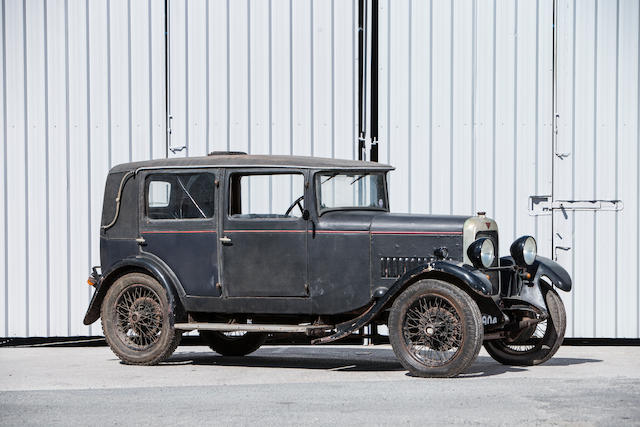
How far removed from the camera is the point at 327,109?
12.3 m

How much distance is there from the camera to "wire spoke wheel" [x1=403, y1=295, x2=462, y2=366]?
880 centimetres

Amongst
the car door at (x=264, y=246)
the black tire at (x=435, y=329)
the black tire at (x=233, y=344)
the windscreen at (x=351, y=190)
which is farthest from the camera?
the black tire at (x=233, y=344)

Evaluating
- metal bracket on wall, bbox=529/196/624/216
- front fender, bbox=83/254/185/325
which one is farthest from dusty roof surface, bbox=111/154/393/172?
metal bracket on wall, bbox=529/196/624/216

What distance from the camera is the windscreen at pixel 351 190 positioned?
31.9 feet

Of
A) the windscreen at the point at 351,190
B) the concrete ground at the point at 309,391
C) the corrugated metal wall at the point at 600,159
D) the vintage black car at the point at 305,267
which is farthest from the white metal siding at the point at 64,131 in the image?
the corrugated metal wall at the point at 600,159

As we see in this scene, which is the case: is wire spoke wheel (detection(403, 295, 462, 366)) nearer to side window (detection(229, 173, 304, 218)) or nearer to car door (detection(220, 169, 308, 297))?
car door (detection(220, 169, 308, 297))

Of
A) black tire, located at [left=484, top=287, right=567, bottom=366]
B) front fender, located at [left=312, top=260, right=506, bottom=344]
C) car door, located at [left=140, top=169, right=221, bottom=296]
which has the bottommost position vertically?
black tire, located at [left=484, top=287, right=567, bottom=366]

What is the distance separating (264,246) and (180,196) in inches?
39.6

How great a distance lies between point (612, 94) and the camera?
12008mm

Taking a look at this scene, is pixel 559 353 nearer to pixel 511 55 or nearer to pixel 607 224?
pixel 607 224

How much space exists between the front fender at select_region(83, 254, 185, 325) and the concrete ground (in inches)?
20.7

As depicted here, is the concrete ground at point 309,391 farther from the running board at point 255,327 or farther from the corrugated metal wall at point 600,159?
the corrugated metal wall at point 600,159

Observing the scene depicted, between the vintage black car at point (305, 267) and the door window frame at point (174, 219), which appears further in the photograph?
the door window frame at point (174, 219)

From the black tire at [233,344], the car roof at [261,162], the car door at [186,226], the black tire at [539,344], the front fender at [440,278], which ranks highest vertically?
the car roof at [261,162]
